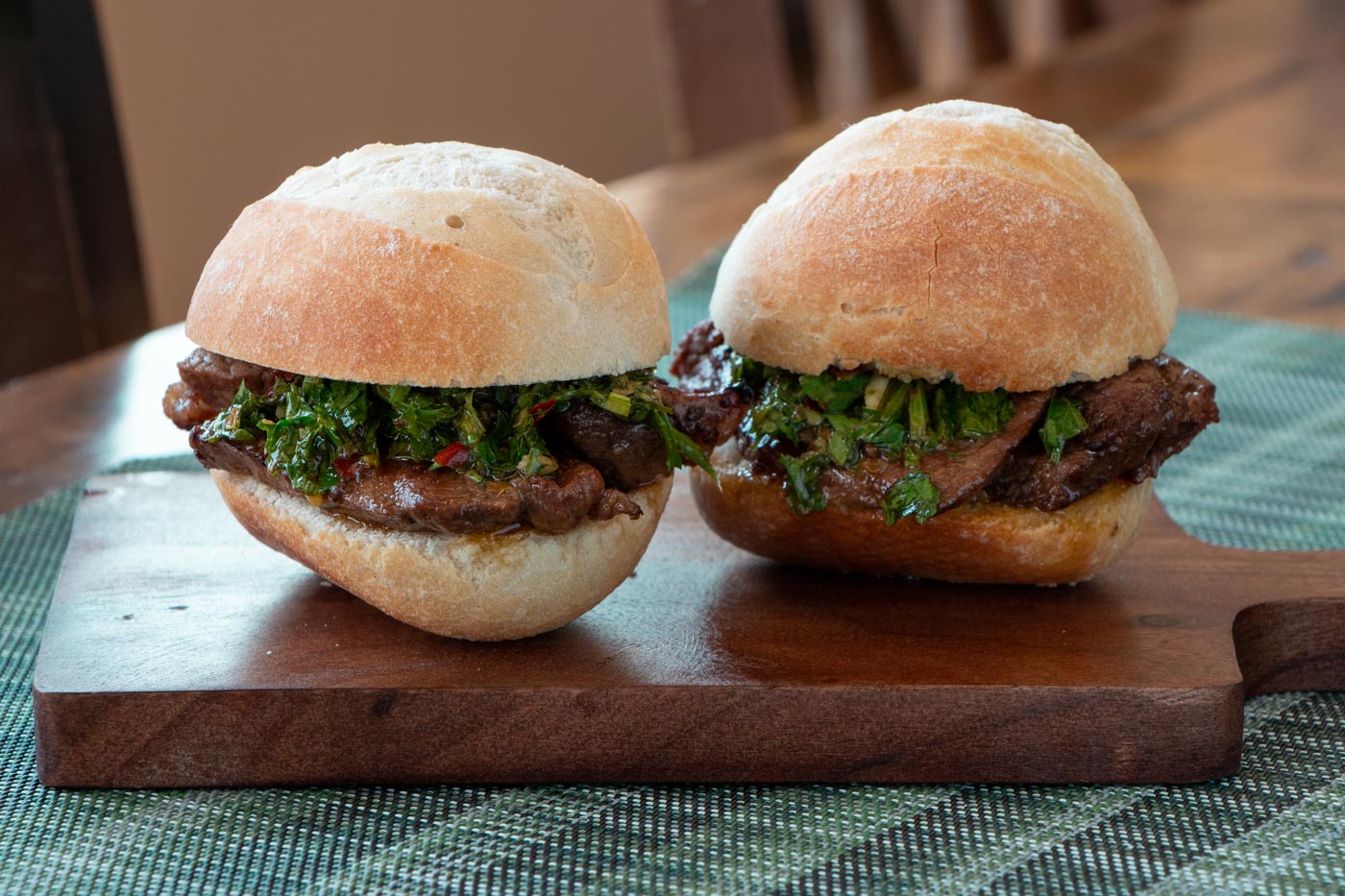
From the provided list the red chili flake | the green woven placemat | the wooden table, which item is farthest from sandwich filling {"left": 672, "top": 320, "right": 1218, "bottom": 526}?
the wooden table

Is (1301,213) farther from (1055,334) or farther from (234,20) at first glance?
(234,20)

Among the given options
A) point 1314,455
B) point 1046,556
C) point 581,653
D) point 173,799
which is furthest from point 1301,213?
point 173,799

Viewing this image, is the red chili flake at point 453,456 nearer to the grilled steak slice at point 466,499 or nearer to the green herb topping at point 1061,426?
the grilled steak slice at point 466,499

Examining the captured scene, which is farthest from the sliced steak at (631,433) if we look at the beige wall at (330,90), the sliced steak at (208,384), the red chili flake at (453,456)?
the beige wall at (330,90)

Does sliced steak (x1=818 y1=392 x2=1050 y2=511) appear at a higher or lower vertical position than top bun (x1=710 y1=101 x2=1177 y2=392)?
lower

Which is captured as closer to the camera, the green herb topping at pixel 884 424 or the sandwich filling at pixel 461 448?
the sandwich filling at pixel 461 448

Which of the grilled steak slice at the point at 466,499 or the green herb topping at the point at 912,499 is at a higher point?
the grilled steak slice at the point at 466,499

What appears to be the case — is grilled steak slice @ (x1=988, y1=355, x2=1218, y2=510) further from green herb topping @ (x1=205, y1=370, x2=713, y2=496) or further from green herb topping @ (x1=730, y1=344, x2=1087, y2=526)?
green herb topping @ (x1=205, y1=370, x2=713, y2=496)
